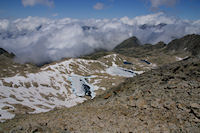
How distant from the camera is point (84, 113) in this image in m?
24.8

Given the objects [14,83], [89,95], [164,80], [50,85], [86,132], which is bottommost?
[89,95]

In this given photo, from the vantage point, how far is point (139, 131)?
1838 centimetres

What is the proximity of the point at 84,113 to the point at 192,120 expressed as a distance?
15609mm

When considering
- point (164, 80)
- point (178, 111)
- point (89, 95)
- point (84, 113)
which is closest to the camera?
point (178, 111)

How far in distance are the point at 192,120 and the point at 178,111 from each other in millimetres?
1986

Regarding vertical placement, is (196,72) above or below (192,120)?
above

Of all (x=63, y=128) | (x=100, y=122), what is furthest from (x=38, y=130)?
(x=100, y=122)

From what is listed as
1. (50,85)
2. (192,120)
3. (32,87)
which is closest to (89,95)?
(50,85)

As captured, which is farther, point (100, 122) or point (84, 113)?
point (84, 113)

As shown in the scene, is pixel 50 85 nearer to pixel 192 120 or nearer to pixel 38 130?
pixel 38 130

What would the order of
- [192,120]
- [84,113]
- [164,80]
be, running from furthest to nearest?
[164,80], [84,113], [192,120]

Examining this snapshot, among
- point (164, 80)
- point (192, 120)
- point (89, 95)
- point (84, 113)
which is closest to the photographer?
point (192, 120)

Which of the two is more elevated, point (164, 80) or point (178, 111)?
point (164, 80)

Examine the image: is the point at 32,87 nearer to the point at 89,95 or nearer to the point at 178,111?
the point at 89,95
